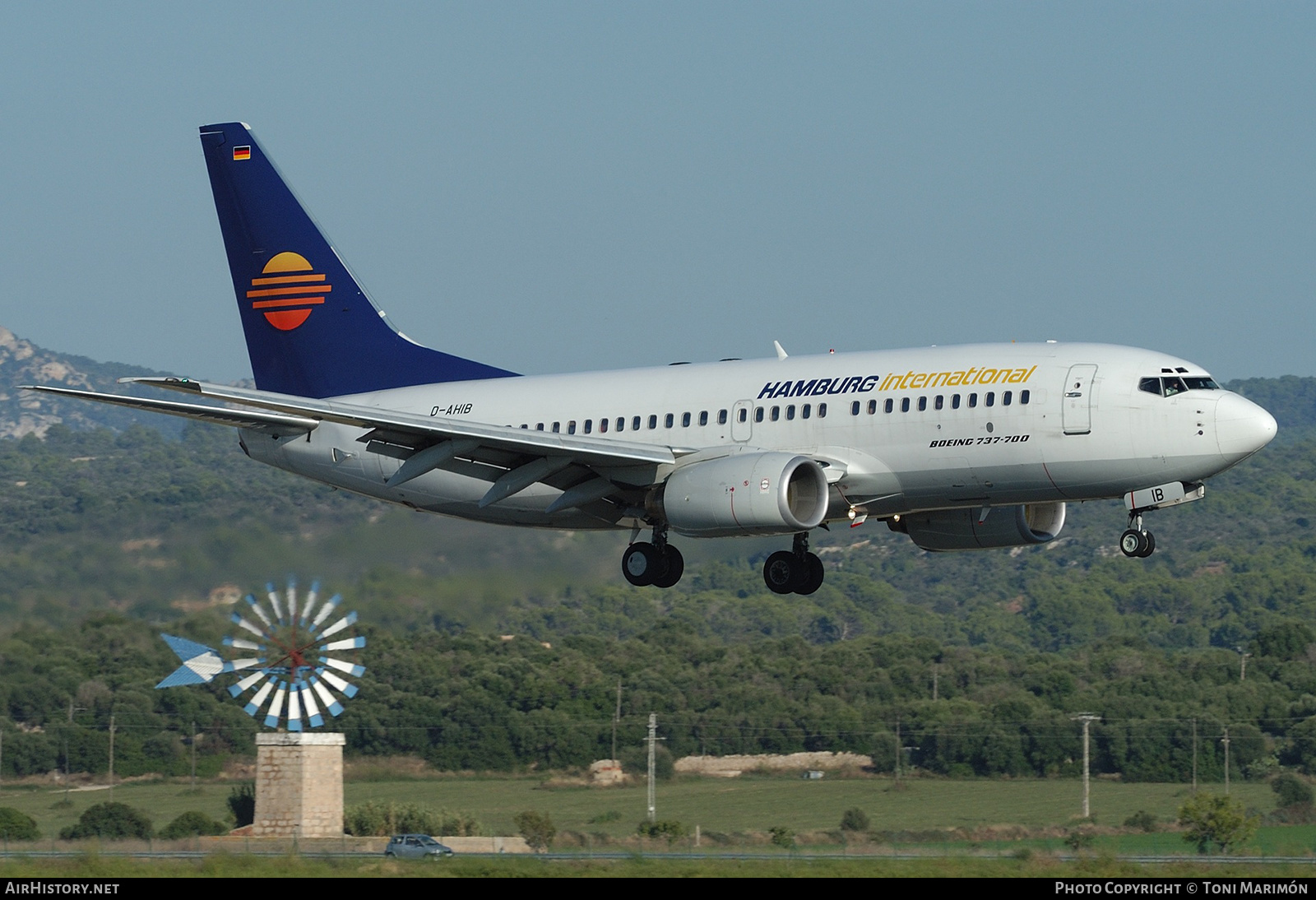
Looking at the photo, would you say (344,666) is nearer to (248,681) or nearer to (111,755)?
(248,681)

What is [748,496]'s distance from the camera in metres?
40.3

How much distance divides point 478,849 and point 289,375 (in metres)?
25.1

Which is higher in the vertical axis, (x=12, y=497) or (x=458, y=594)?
(x=12, y=497)

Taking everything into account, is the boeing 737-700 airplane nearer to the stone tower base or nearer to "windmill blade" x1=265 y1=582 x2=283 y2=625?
"windmill blade" x1=265 y1=582 x2=283 y2=625

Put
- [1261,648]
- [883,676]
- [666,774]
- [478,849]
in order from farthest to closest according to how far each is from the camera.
Answer: [1261,648]
[883,676]
[666,774]
[478,849]

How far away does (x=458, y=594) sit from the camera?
52.9 metres

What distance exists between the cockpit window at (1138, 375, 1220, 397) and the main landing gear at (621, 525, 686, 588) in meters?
11.0

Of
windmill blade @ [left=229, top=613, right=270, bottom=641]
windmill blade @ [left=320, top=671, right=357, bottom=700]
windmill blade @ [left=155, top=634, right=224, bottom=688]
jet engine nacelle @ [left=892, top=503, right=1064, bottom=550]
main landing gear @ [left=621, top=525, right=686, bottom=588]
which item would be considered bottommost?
windmill blade @ [left=320, top=671, right=357, bottom=700]

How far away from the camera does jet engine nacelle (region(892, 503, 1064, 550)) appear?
4444 cm

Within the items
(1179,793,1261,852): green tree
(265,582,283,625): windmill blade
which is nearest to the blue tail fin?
(265,582,283,625): windmill blade

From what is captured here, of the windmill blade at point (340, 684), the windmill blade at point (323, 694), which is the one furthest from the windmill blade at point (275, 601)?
the windmill blade at point (340, 684)

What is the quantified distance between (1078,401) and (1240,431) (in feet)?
10.3
